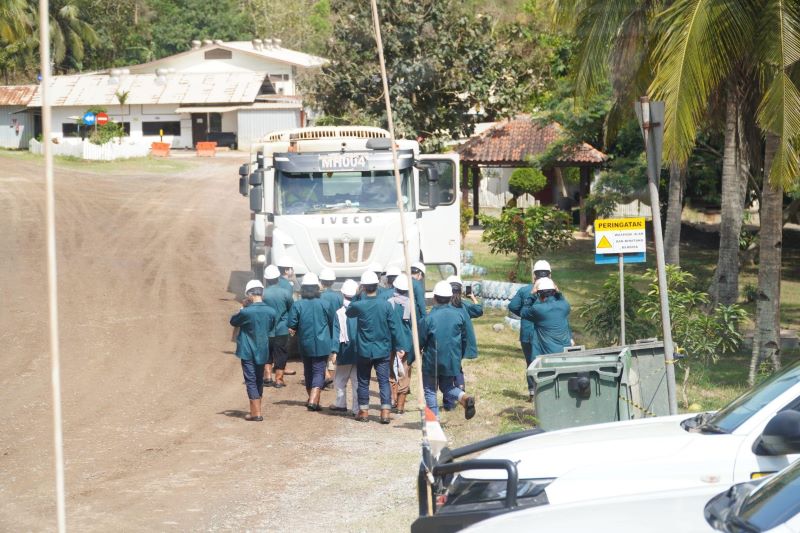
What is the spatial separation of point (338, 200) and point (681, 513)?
42.2ft

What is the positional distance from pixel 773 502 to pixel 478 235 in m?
30.4

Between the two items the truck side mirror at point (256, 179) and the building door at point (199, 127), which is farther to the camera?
the building door at point (199, 127)

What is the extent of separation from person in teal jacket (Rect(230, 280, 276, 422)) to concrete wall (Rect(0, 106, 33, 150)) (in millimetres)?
50629

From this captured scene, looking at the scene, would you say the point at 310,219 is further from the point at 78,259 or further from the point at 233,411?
the point at 78,259

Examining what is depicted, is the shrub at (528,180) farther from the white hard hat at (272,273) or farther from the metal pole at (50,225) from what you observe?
the metal pole at (50,225)

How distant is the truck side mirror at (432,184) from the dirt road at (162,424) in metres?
3.60

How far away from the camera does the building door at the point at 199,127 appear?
2239 inches

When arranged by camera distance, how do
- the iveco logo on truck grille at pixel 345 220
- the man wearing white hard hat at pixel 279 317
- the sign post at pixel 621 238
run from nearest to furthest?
the sign post at pixel 621 238
the man wearing white hard hat at pixel 279 317
the iveco logo on truck grille at pixel 345 220

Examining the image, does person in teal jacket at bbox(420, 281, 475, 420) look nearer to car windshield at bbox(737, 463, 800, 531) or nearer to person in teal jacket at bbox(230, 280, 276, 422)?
person in teal jacket at bbox(230, 280, 276, 422)

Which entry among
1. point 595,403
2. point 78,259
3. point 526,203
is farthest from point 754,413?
point 526,203

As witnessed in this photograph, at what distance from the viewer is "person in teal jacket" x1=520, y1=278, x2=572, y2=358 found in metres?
12.4

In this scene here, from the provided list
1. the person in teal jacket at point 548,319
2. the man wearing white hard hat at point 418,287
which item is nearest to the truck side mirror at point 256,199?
the man wearing white hard hat at point 418,287

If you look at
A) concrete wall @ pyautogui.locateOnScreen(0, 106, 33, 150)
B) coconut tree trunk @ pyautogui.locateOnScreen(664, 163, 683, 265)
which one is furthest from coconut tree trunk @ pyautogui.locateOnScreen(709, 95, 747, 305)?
concrete wall @ pyautogui.locateOnScreen(0, 106, 33, 150)

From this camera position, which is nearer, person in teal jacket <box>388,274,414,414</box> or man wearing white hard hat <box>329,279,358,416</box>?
man wearing white hard hat <box>329,279,358,416</box>
